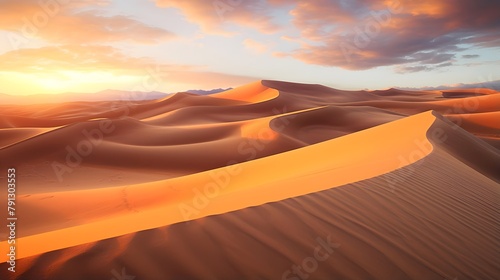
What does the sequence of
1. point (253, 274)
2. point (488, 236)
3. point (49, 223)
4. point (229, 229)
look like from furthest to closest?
point (49, 223)
point (488, 236)
point (229, 229)
point (253, 274)

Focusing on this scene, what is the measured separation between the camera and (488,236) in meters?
3.55

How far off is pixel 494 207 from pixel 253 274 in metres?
4.43

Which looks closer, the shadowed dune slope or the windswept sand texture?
the shadowed dune slope

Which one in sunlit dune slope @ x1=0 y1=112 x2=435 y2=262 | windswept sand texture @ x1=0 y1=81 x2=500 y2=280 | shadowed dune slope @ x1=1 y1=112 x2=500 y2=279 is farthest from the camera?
sunlit dune slope @ x1=0 y1=112 x2=435 y2=262

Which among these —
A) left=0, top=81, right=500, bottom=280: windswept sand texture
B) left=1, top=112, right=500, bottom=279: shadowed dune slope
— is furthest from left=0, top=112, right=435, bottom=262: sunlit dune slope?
left=1, top=112, right=500, bottom=279: shadowed dune slope

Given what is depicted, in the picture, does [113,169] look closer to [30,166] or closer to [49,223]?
[30,166]

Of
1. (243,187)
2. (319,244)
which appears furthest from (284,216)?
(243,187)

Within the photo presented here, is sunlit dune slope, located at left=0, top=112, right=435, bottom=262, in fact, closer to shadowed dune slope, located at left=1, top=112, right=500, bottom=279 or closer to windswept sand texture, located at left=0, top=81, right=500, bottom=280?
windswept sand texture, located at left=0, top=81, right=500, bottom=280

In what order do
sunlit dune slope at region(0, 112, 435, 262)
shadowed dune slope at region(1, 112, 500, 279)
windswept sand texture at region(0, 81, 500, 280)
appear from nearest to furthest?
shadowed dune slope at region(1, 112, 500, 279), windswept sand texture at region(0, 81, 500, 280), sunlit dune slope at region(0, 112, 435, 262)

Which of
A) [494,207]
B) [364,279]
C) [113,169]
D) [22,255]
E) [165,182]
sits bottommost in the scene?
[113,169]

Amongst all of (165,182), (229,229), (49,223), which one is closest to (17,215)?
(49,223)

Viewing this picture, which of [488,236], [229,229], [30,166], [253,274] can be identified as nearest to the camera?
[253,274]

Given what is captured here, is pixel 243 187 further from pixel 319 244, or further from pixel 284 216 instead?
pixel 319 244

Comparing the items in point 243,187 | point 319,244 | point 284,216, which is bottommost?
point 243,187
